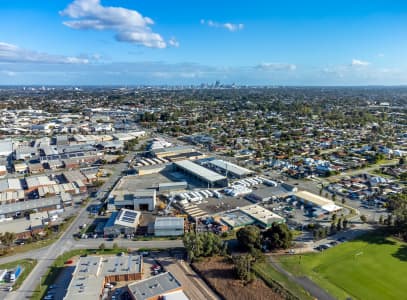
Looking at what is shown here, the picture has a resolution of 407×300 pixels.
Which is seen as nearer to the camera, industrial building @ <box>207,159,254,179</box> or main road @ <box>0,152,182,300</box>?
main road @ <box>0,152,182,300</box>

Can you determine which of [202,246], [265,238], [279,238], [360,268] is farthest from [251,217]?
[360,268]

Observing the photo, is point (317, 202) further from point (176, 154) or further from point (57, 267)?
point (176, 154)

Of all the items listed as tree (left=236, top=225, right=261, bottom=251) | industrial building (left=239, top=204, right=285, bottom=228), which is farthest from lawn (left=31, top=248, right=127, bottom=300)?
industrial building (left=239, top=204, right=285, bottom=228)

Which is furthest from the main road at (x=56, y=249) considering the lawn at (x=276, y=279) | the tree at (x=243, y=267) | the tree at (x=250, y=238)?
the lawn at (x=276, y=279)

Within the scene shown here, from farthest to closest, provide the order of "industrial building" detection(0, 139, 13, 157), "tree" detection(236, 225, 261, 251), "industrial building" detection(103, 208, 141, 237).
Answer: "industrial building" detection(0, 139, 13, 157) → "industrial building" detection(103, 208, 141, 237) → "tree" detection(236, 225, 261, 251)

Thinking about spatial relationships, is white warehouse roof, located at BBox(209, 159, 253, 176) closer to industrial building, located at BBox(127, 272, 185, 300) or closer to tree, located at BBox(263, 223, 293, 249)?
tree, located at BBox(263, 223, 293, 249)

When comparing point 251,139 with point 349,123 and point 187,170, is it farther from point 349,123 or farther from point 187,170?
point 349,123

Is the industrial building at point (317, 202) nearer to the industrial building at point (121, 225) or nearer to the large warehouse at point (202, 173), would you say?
the large warehouse at point (202, 173)
